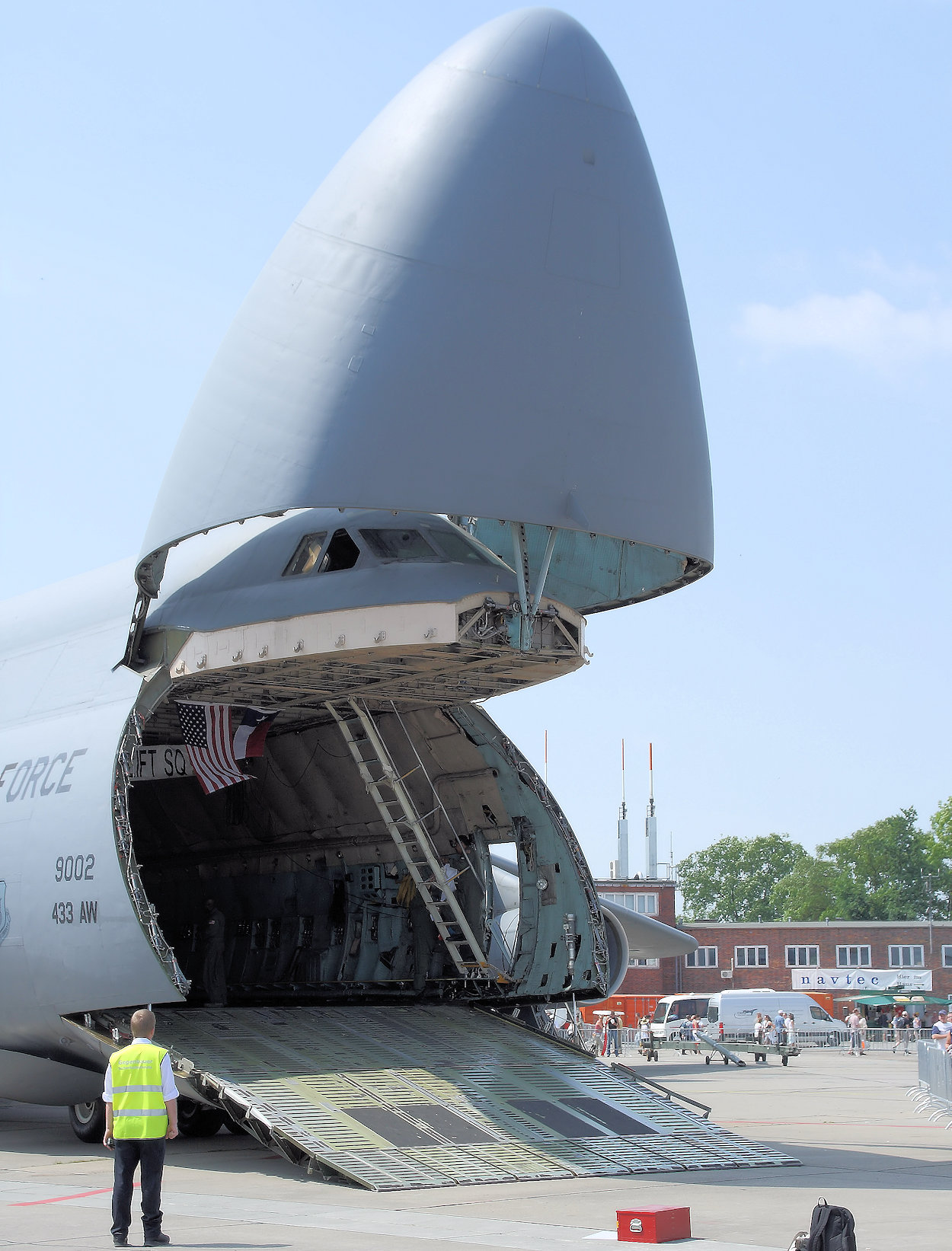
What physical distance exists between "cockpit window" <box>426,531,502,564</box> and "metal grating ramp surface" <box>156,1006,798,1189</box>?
16.9ft

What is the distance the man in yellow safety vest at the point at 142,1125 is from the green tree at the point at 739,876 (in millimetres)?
134300

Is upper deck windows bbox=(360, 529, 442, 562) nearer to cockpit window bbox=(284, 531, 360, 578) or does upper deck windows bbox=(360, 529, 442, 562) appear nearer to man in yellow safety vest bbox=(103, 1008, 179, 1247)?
cockpit window bbox=(284, 531, 360, 578)

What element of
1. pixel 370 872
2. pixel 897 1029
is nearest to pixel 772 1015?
pixel 897 1029

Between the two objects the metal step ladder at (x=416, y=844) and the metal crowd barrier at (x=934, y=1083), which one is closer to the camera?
the metal step ladder at (x=416, y=844)

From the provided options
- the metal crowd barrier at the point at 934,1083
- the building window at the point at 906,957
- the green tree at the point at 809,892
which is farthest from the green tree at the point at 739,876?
the metal crowd barrier at the point at 934,1083

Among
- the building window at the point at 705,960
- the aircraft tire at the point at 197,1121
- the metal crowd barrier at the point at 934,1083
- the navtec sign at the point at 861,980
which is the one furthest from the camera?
the building window at the point at 705,960

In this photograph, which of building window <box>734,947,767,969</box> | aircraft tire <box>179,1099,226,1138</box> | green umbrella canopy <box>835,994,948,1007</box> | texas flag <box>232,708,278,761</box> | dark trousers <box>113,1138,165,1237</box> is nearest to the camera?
Answer: dark trousers <box>113,1138,165,1237</box>

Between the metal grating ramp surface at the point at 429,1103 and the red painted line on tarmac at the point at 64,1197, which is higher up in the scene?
the metal grating ramp surface at the point at 429,1103

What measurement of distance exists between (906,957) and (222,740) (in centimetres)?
5617

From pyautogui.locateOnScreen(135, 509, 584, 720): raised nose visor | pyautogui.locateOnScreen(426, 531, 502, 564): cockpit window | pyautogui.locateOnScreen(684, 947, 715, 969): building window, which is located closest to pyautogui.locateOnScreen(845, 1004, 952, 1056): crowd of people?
pyautogui.locateOnScreen(684, 947, 715, 969): building window

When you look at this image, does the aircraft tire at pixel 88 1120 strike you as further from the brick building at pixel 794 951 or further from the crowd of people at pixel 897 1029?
the brick building at pixel 794 951

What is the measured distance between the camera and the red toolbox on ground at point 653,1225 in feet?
31.8

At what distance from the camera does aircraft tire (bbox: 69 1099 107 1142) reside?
55.1 feet

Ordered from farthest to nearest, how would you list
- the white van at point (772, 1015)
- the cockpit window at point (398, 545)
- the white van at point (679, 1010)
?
1. the white van at point (679, 1010)
2. the white van at point (772, 1015)
3. the cockpit window at point (398, 545)
